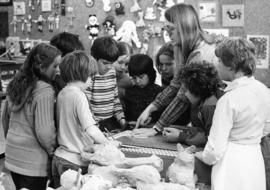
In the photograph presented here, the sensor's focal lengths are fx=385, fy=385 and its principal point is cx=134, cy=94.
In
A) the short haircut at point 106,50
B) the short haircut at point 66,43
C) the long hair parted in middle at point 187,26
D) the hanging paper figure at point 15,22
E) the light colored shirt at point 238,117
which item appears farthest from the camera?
the hanging paper figure at point 15,22

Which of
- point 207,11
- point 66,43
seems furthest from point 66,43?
point 207,11

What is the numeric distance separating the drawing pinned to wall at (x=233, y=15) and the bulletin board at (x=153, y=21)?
1cm

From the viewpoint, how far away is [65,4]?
7.84 ft

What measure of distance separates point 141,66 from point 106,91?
184 millimetres

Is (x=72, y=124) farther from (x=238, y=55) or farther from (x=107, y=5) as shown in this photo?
(x=107, y=5)

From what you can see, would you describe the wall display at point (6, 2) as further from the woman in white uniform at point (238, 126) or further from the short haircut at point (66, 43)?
the woman in white uniform at point (238, 126)

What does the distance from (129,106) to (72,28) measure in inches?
37.0

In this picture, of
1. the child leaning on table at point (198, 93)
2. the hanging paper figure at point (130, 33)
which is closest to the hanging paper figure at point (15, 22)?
the hanging paper figure at point (130, 33)

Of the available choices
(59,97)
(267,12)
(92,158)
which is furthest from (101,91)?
(267,12)

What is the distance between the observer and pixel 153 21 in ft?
7.06

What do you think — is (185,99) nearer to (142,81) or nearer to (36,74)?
(142,81)

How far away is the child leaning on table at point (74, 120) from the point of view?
1188 mm

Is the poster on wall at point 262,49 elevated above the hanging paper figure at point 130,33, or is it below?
below

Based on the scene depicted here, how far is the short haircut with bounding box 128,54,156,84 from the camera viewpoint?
163 cm
